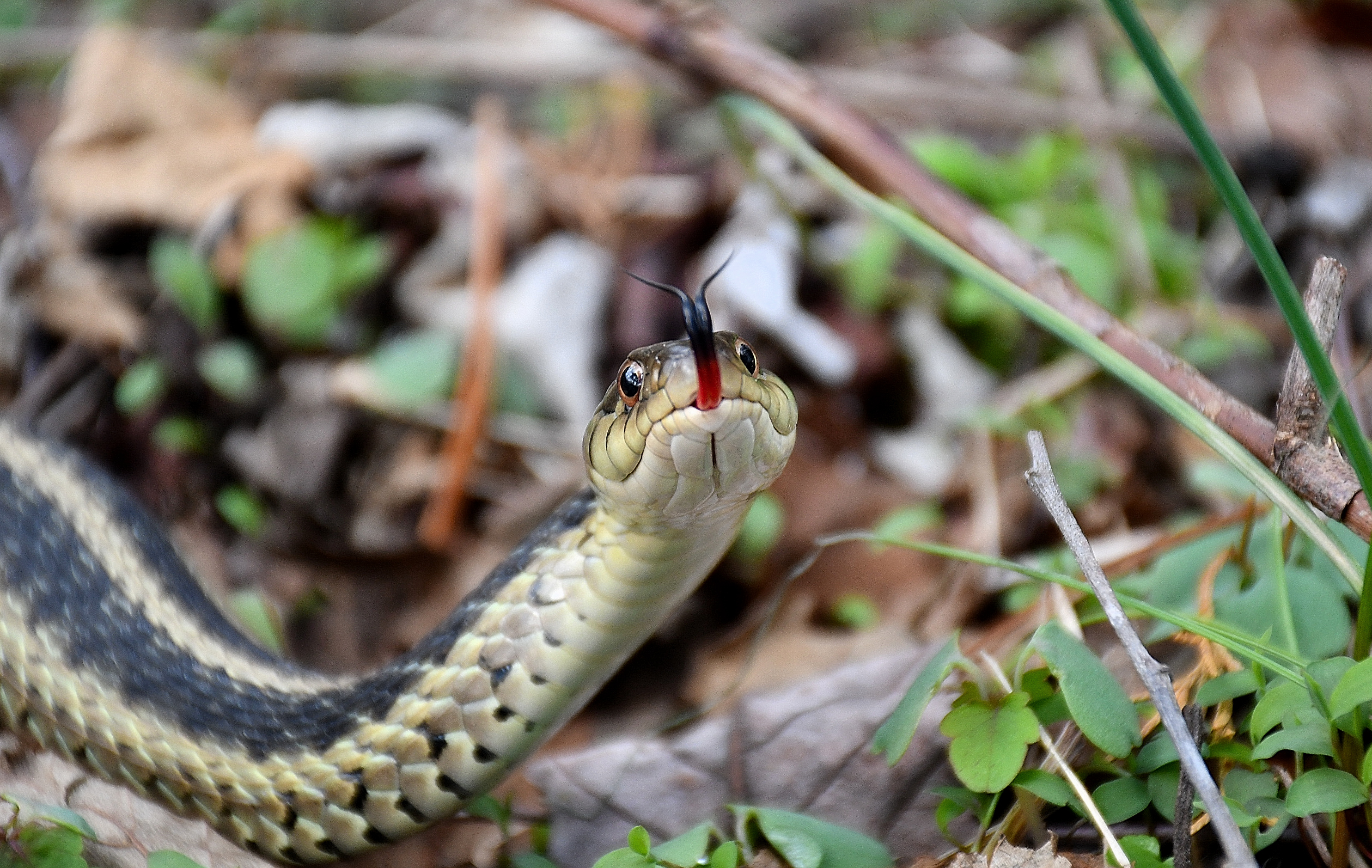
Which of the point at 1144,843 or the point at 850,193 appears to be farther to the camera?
the point at 850,193

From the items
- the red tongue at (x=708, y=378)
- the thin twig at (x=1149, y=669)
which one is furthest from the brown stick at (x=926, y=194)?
the red tongue at (x=708, y=378)

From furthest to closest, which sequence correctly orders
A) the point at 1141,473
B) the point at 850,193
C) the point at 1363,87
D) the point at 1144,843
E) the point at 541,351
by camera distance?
the point at 1363,87 → the point at 541,351 → the point at 1141,473 → the point at 850,193 → the point at 1144,843

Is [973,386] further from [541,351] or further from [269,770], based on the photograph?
[269,770]

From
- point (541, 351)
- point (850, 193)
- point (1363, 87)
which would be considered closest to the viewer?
point (850, 193)

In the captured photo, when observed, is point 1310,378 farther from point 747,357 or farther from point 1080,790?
point 747,357

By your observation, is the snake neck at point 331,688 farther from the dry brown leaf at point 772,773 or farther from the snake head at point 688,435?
the dry brown leaf at point 772,773

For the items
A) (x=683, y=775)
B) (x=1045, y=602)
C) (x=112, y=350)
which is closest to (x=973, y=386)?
(x=1045, y=602)

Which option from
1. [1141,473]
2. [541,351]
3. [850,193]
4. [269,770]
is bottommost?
[1141,473]
